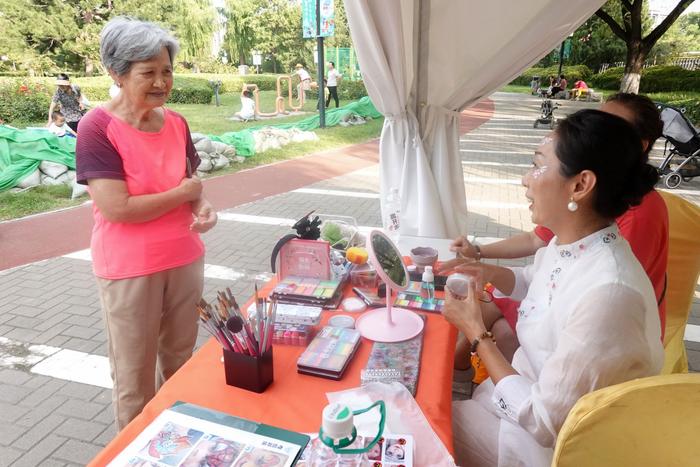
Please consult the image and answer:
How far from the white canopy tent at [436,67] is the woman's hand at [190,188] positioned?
53.0 inches

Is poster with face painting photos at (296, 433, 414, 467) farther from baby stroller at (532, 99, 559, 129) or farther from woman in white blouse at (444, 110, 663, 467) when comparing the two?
baby stroller at (532, 99, 559, 129)

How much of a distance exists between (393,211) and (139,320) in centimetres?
187

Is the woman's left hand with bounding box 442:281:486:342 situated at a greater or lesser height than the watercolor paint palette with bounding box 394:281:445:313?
greater

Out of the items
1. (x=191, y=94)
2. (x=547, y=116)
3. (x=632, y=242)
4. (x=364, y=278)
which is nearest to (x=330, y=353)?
(x=364, y=278)

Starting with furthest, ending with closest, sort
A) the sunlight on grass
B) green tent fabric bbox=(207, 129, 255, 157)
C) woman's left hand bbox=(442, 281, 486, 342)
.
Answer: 1. green tent fabric bbox=(207, 129, 255, 157)
2. the sunlight on grass
3. woman's left hand bbox=(442, 281, 486, 342)

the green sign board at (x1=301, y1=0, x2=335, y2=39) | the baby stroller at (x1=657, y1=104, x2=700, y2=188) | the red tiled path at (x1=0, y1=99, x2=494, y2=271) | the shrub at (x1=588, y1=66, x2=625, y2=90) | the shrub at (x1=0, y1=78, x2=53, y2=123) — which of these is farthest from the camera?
the shrub at (x1=588, y1=66, x2=625, y2=90)

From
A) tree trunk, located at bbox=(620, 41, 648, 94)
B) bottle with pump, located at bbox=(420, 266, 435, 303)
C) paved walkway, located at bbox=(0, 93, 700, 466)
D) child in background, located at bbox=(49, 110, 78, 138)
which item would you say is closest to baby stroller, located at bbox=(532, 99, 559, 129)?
tree trunk, located at bbox=(620, 41, 648, 94)

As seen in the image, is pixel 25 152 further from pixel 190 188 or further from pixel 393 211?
pixel 190 188

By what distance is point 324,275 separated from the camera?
1.96 m

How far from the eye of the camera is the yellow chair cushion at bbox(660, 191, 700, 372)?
2.27 meters

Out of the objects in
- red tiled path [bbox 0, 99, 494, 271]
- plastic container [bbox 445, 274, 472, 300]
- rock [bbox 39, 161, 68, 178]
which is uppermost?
plastic container [bbox 445, 274, 472, 300]

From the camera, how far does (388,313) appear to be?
5.49 ft

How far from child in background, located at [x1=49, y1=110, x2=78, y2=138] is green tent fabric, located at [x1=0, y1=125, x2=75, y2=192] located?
441mm

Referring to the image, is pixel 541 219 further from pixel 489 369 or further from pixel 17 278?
pixel 17 278
